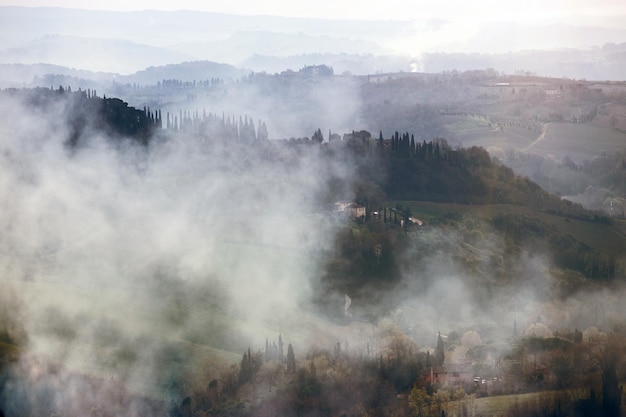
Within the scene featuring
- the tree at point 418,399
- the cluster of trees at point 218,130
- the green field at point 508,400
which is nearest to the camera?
the green field at point 508,400

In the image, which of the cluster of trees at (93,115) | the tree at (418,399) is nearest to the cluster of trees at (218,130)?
the cluster of trees at (93,115)

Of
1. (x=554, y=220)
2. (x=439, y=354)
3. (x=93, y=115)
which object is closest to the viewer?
(x=439, y=354)

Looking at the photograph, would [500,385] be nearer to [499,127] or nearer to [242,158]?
[242,158]

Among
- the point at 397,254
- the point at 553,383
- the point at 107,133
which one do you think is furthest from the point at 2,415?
the point at 107,133

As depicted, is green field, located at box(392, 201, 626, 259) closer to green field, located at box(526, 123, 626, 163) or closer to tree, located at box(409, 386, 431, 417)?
green field, located at box(526, 123, 626, 163)

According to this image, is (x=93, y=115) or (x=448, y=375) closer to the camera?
(x=448, y=375)

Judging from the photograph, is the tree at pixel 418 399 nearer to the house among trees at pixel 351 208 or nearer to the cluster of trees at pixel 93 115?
the house among trees at pixel 351 208

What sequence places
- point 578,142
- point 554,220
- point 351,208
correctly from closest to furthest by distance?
point 351,208 → point 554,220 → point 578,142

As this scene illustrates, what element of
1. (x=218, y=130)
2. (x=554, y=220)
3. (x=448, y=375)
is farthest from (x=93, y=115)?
(x=448, y=375)

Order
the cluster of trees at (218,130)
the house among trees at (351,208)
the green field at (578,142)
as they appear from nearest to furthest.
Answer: the house among trees at (351,208), the cluster of trees at (218,130), the green field at (578,142)

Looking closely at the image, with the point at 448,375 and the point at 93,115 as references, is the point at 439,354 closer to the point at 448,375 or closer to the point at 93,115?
the point at 448,375

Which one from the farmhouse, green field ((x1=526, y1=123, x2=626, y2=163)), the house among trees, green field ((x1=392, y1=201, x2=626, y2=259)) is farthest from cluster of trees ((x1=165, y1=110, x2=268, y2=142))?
the farmhouse
